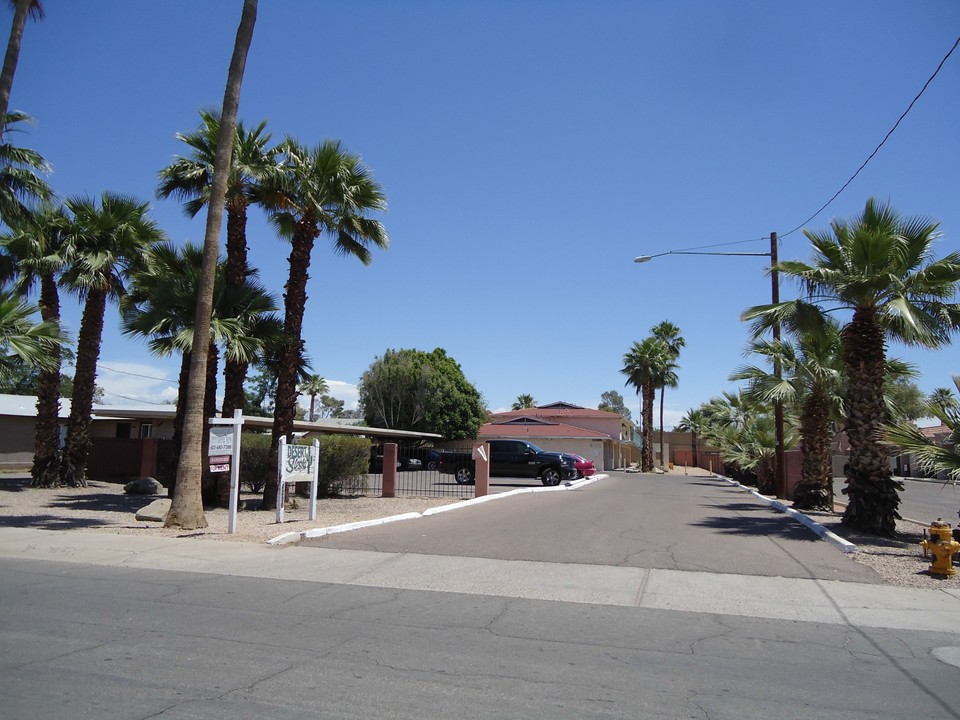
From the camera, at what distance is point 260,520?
16.0 meters

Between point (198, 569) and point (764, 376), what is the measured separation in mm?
16812

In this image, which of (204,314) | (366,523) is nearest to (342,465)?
(366,523)

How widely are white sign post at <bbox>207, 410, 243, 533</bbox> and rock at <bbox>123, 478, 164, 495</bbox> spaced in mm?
9388

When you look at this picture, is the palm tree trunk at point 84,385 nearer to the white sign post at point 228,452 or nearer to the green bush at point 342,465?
the green bush at point 342,465

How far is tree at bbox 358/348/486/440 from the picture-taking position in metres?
52.2

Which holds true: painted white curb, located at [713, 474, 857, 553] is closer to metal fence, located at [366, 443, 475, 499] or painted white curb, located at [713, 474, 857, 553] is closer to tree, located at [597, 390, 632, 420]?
metal fence, located at [366, 443, 475, 499]

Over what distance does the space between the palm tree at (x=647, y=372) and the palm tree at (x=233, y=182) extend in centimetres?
4280

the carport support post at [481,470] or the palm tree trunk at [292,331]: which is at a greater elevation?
the palm tree trunk at [292,331]

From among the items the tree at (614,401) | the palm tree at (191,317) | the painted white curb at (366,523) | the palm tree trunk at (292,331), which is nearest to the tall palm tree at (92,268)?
the palm tree at (191,317)

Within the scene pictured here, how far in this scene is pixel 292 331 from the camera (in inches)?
696

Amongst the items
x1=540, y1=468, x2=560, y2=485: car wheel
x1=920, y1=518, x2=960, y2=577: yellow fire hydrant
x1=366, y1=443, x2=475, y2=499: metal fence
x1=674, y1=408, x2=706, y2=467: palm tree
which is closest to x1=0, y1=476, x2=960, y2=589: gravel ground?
x1=920, y1=518, x2=960, y2=577: yellow fire hydrant

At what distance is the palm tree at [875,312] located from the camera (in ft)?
47.3

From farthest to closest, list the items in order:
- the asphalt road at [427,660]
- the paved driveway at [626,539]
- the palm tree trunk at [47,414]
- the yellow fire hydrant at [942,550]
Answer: the palm tree trunk at [47,414], the paved driveway at [626,539], the yellow fire hydrant at [942,550], the asphalt road at [427,660]

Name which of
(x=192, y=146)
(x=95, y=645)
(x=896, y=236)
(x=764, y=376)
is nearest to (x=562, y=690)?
(x=95, y=645)
